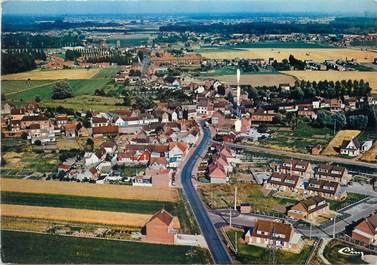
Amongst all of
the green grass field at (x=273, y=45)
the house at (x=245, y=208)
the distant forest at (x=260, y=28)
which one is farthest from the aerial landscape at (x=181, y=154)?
the distant forest at (x=260, y=28)

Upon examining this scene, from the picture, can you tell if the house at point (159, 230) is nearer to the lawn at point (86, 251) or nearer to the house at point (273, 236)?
the lawn at point (86, 251)

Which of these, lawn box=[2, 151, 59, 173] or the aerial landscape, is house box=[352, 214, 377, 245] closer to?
the aerial landscape

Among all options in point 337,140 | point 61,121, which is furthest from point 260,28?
point 61,121

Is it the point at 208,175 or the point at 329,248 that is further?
the point at 208,175

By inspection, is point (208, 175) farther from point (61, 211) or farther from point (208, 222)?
point (61, 211)

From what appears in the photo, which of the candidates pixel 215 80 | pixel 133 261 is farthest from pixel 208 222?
pixel 215 80
